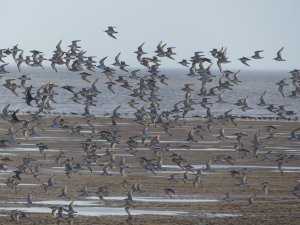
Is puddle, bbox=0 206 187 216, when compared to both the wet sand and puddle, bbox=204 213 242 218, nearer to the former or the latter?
the wet sand

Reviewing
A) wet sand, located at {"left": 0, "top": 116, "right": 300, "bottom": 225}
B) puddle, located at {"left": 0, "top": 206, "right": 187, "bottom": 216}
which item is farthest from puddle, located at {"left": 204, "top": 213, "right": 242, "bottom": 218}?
puddle, located at {"left": 0, "top": 206, "right": 187, "bottom": 216}

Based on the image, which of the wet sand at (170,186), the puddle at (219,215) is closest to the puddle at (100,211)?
the wet sand at (170,186)

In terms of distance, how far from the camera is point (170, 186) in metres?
45.8

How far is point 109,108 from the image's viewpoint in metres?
125

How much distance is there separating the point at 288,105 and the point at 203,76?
9397 centimetres

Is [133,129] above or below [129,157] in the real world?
below

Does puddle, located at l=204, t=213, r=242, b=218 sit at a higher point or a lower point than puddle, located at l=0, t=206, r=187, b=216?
higher

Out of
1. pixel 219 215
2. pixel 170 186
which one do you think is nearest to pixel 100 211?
pixel 219 215

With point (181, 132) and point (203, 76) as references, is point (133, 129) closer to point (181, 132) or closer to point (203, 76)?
point (181, 132)

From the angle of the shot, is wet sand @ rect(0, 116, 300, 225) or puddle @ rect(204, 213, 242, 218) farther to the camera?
puddle @ rect(204, 213, 242, 218)

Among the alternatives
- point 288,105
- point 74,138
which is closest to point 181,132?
point 74,138

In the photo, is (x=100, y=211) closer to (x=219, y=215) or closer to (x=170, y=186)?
(x=219, y=215)

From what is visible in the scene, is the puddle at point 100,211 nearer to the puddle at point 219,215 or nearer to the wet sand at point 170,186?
the wet sand at point 170,186

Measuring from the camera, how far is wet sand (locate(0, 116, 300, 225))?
124 feet
